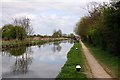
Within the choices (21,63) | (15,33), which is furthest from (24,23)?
(21,63)

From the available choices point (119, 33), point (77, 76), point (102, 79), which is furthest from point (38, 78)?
point (119, 33)

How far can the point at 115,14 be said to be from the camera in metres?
23.5

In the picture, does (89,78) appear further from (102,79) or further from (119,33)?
(119,33)

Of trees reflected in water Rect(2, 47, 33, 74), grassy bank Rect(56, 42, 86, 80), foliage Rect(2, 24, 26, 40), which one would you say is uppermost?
foliage Rect(2, 24, 26, 40)

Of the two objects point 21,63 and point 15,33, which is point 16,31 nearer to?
point 15,33

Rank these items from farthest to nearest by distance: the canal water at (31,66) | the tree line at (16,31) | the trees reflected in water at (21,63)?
the tree line at (16,31) < the trees reflected in water at (21,63) < the canal water at (31,66)

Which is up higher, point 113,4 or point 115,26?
point 113,4

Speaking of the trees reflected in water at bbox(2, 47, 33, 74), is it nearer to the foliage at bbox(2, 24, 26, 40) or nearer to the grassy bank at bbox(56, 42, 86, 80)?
the grassy bank at bbox(56, 42, 86, 80)

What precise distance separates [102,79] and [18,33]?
60641 millimetres

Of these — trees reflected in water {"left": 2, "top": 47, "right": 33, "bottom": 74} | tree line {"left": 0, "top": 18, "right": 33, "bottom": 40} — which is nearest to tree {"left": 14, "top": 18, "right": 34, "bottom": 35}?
tree line {"left": 0, "top": 18, "right": 33, "bottom": 40}

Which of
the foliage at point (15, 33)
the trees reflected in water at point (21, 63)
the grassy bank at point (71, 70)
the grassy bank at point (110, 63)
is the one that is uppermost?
the foliage at point (15, 33)

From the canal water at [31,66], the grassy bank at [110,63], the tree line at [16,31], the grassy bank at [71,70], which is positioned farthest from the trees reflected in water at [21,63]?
the tree line at [16,31]

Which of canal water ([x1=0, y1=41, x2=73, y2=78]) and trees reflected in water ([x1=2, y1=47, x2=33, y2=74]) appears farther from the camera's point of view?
Answer: trees reflected in water ([x1=2, y1=47, x2=33, y2=74])

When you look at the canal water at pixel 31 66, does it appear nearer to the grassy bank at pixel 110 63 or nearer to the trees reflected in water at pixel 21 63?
the trees reflected in water at pixel 21 63
